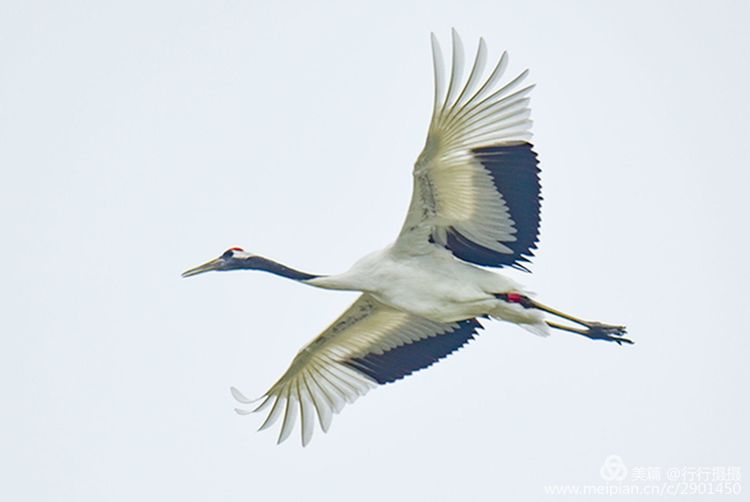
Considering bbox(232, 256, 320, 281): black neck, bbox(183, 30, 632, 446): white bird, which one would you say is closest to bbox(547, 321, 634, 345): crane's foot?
bbox(183, 30, 632, 446): white bird

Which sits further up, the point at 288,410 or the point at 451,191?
the point at 451,191

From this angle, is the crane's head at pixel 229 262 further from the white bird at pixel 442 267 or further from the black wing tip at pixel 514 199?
the black wing tip at pixel 514 199

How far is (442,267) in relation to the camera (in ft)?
47.0

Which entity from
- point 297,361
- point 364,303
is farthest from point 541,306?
point 297,361

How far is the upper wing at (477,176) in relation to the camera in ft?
43.7

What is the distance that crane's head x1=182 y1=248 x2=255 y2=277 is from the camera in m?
15.6

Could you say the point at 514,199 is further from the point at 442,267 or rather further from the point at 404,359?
the point at 404,359

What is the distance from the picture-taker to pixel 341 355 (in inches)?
627

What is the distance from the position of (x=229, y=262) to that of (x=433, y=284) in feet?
8.30

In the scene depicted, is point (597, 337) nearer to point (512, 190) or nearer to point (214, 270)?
point (512, 190)

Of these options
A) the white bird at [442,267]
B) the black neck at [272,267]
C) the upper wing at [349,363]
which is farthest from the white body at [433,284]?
the upper wing at [349,363]

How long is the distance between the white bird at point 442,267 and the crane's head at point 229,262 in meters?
0.01

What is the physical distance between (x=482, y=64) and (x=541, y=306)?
8.44 ft

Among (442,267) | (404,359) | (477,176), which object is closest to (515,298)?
(442,267)
